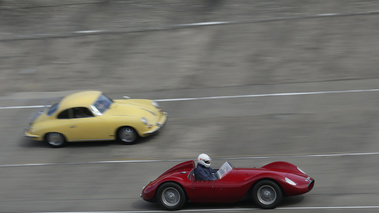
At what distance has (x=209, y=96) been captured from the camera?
18250 millimetres

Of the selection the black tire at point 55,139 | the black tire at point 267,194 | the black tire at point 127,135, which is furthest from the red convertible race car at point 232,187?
the black tire at point 55,139

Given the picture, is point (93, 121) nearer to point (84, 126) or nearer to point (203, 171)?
point (84, 126)

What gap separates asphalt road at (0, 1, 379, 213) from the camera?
12602mm

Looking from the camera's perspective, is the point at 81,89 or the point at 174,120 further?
the point at 81,89

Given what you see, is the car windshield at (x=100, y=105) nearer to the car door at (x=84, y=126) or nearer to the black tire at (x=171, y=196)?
the car door at (x=84, y=126)

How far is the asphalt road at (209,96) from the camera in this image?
12.6m

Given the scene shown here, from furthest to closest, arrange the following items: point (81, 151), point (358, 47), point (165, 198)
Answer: point (358, 47) < point (81, 151) < point (165, 198)

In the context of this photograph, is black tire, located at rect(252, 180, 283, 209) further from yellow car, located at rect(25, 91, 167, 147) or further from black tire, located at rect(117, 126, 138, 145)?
black tire, located at rect(117, 126, 138, 145)

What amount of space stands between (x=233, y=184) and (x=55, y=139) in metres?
7.10

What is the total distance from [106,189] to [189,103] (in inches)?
236

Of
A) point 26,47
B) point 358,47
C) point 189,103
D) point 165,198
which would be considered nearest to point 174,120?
point 189,103

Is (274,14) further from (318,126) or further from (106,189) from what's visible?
(106,189)

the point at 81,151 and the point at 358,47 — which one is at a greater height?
the point at 358,47

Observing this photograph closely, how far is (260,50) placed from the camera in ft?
67.9
